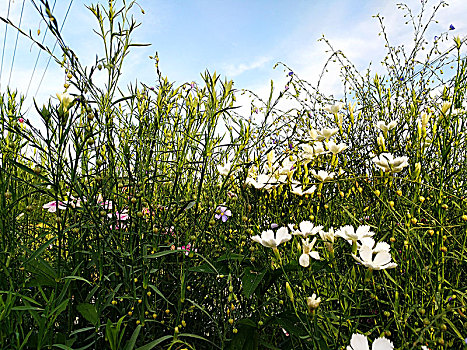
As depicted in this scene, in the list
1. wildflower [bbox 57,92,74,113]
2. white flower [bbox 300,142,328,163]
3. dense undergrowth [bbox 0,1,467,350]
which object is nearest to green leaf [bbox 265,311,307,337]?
dense undergrowth [bbox 0,1,467,350]

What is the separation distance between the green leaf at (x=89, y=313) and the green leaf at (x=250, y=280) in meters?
0.38

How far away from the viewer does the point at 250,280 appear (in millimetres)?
1104

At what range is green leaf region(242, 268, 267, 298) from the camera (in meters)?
1.05

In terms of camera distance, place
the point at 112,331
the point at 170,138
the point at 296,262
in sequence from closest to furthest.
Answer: the point at 112,331 < the point at 296,262 < the point at 170,138

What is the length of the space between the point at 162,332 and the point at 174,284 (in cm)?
15

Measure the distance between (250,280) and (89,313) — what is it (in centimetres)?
43

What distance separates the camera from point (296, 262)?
112cm

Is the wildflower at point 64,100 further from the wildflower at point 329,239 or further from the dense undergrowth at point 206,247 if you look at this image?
the wildflower at point 329,239

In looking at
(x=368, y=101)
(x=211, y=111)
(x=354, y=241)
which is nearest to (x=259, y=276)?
(x=354, y=241)

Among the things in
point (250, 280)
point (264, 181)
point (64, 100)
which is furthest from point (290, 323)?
point (64, 100)

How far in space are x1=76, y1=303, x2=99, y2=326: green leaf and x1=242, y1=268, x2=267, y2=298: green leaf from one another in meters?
0.38

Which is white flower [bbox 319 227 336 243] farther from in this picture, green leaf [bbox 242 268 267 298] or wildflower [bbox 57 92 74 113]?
wildflower [bbox 57 92 74 113]

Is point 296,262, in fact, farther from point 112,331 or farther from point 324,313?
point 112,331

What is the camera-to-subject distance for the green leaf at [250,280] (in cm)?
105
